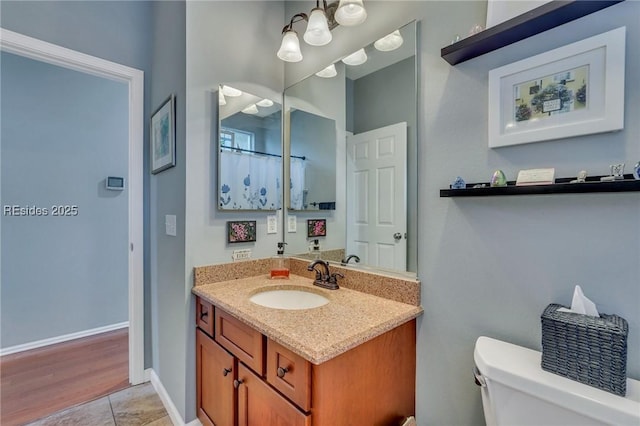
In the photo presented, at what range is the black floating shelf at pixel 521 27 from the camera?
80 centimetres

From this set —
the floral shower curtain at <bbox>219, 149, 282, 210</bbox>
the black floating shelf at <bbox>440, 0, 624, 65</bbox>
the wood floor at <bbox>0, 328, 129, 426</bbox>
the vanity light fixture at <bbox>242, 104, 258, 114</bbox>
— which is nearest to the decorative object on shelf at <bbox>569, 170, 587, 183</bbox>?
the black floating shelf at <bbox>440, 0, 624, 65</bbox>

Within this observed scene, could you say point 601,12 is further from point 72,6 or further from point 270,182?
point 72,6

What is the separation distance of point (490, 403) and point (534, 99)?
945 millimetres

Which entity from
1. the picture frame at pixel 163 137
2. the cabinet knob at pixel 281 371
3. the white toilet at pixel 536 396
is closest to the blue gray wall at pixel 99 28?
the picture frame at pixel 163 137

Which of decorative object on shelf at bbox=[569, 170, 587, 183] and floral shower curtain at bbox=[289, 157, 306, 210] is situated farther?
floral shower curtain at bbox=[289, 157, 306, 210]

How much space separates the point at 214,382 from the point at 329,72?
1.74 m

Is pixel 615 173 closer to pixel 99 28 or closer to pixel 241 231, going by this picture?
pixel 241 231

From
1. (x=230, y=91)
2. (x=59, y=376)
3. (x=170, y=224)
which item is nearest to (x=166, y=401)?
(x=59, y=376)

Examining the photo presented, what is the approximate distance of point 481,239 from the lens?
1.04m

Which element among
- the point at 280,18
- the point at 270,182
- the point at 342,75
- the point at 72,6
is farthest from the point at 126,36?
the point at 342,75

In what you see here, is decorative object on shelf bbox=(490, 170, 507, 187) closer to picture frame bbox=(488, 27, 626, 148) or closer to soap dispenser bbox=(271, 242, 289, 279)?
picture frame bbox=(488, 27, 626, 148)

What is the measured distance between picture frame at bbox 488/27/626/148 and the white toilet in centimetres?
67

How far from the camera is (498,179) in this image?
94 cm

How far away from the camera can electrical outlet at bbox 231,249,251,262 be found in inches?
66.5
